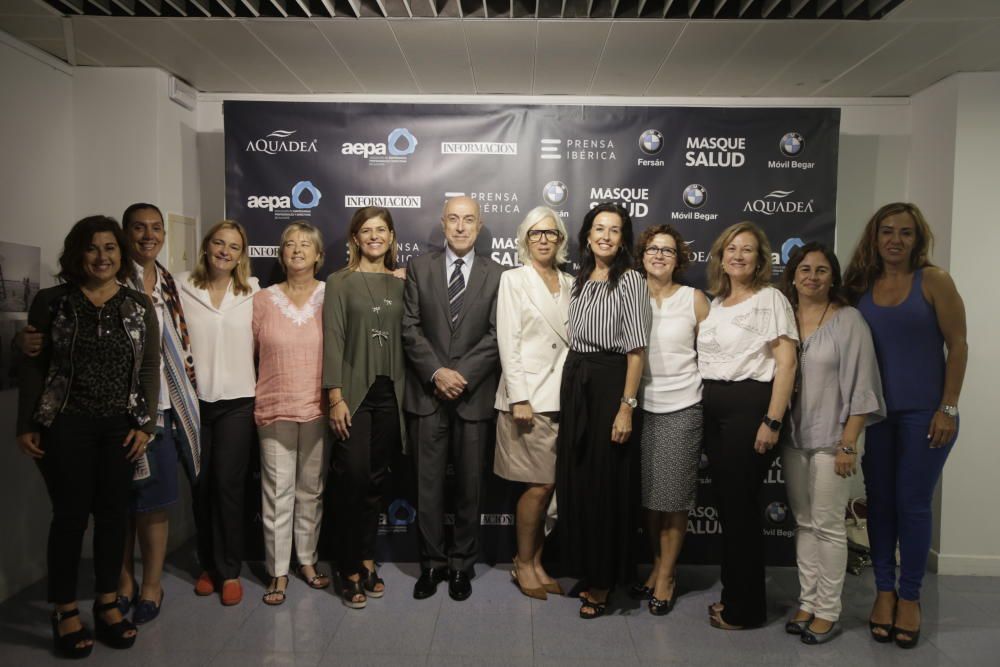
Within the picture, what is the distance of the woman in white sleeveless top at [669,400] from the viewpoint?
2.96 m

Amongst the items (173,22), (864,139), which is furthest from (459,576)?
(864,139)

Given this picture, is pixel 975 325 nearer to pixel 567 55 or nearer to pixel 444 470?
pixel 567 55

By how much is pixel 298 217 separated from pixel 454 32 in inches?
51.5

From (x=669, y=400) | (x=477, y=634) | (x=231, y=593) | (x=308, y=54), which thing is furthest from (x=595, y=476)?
(x=308, y=54)

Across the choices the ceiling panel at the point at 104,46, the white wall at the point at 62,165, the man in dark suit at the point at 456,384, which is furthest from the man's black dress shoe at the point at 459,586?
the ceiling panel at the point at 104,46

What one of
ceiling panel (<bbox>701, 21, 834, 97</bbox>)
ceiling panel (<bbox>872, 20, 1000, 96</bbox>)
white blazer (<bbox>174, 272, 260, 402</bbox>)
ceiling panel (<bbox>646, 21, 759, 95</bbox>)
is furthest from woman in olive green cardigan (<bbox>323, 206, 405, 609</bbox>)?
ceiling panel (<bbox>872, 20, 1000, 96</bbox>)

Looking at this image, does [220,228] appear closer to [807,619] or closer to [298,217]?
[298,217]

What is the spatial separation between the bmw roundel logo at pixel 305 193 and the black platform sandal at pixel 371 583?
2003 millimetres

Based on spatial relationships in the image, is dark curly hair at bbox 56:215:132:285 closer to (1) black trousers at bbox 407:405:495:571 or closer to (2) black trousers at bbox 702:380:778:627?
(1) black trousers at bbox 407:405:495:571

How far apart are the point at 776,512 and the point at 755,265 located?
1602 mm

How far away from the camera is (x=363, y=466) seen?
10.1ft

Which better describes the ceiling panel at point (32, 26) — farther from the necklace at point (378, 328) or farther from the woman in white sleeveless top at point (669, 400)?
the woman in white sleeveless top at point (669, 400)

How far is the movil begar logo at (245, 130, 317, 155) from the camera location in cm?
360

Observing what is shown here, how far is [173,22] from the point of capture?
3.20 metres
